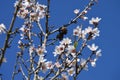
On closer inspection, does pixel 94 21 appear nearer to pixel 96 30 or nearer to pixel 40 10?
pixel 96 30

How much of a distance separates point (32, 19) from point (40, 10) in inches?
11.0

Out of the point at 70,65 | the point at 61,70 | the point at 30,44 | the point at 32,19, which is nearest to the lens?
the point at 61,70

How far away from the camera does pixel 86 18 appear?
22.1 feet

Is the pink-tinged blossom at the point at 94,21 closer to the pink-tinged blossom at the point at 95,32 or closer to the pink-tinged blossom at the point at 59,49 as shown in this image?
the pink-tinged blossom at the point at 95,32

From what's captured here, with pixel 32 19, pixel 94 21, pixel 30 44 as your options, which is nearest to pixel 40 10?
pixel 32 19

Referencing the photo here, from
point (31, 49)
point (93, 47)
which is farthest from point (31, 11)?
point (93, 47)

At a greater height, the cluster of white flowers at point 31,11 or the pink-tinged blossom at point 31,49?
the cluster of white flowers at point 31,11

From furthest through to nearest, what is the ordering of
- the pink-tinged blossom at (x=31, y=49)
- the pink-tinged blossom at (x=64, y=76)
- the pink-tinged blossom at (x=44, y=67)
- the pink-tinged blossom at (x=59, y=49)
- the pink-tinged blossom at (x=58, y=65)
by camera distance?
the pink-tinged blossom at (x=31, y=49)
the pink-tinged blossom at (x=64, y=76)
the pink-tinged blossom at (x=59, y=49)
the pink-tinged blossom at (x=58, y=65)
the pink-tinged blossom at (x=44, y=67)

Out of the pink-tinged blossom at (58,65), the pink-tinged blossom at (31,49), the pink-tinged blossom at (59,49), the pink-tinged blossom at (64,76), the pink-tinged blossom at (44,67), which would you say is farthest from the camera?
the pink-tinged blossom at (31,49)

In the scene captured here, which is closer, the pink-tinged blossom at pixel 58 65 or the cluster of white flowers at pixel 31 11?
the pink-tinged blossom at pixel 58 65

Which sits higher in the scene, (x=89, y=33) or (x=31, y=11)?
(x=31, y=11)

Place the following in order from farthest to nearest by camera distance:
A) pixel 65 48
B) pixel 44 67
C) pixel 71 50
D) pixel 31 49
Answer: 1. pixel 31 49
2. pixel 65 48
3. pixel 71 50
4. pixel 44 67

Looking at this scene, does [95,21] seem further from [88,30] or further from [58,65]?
[58,65]

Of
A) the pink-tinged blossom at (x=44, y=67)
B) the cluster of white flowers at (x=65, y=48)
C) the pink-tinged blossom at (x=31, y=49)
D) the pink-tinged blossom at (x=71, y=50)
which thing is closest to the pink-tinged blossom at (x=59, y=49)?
the cluster of white flowers at (x=65, y=48)
